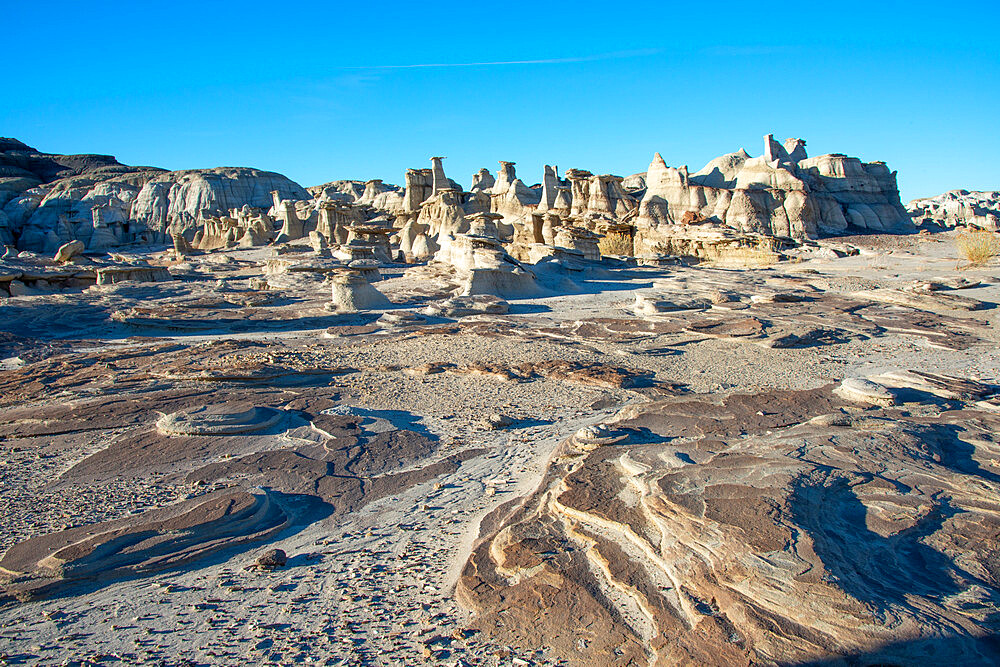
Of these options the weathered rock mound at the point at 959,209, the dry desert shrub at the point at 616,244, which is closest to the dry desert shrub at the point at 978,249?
the dry desert shrub at the point at 616,244

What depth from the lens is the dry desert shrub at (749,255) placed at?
77.4 feet

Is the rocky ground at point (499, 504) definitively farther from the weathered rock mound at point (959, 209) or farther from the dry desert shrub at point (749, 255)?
the weathered rock mound at point (959, 209)

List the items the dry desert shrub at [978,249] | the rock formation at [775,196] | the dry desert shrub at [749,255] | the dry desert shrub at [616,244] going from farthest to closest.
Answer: the rock formation at [775,196], the dry desert shrub at [616,244], the dry desert shrub at [749,255], the dry desert shrub at [978,249]

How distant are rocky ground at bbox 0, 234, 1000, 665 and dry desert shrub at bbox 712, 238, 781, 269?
14.8m

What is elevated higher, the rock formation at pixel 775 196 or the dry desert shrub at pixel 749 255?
the rock formation at pixel 775 196

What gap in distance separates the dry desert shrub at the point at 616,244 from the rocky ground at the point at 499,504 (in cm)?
1753

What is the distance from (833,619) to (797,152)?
4301 cm

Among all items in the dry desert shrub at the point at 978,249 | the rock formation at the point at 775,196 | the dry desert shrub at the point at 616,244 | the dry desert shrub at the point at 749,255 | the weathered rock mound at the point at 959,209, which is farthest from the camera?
the weathered rock mound at the point at 959,209

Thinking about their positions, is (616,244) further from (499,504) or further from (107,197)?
(107,197)

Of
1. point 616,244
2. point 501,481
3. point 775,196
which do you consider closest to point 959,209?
point 775,196

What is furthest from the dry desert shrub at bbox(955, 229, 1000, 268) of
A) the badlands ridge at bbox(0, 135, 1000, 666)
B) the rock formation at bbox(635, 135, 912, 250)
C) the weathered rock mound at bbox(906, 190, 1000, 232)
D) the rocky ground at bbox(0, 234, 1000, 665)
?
the weathered rock mound at bbox(906, 190, 1000, 232)

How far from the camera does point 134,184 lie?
52.3 meters

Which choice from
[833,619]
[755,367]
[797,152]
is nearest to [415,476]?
[833,619]

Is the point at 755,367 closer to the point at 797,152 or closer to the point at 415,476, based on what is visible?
the point at 415,476
